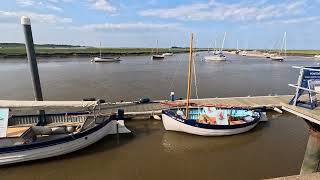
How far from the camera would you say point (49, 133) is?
16703 mm

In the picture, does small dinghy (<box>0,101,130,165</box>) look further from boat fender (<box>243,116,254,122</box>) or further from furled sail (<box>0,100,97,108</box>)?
boat fender (<box>243,116,254,122</box>)

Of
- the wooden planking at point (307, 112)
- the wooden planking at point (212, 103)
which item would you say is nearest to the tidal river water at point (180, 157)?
the wooden planking at point (212, 103)

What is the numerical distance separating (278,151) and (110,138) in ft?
36.2

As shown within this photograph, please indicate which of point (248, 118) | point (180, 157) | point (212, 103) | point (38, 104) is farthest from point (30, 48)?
point (248, 118)

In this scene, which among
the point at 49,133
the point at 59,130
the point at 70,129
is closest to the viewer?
the point at 49,133

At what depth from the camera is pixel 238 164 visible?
15523 millimetres

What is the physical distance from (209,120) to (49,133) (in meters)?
10.7

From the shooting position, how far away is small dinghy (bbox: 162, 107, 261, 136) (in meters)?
18.7

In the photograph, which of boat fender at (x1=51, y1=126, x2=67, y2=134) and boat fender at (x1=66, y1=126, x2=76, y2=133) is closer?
boat fender at (x1=51, y1=126, x2=67, y2=134)

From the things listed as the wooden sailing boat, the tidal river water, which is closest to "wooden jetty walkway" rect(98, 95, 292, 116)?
the tidal river water

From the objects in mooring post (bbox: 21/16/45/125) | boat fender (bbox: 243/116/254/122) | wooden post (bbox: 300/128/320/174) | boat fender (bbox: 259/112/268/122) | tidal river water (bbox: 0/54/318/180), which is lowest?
tidal river water (bbox: 0/54/318/180)

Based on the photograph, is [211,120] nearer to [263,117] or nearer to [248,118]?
[248,118]

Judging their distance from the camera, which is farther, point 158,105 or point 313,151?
point 158,105

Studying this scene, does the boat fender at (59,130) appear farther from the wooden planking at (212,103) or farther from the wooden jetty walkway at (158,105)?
the wooden planking at (212,103)
